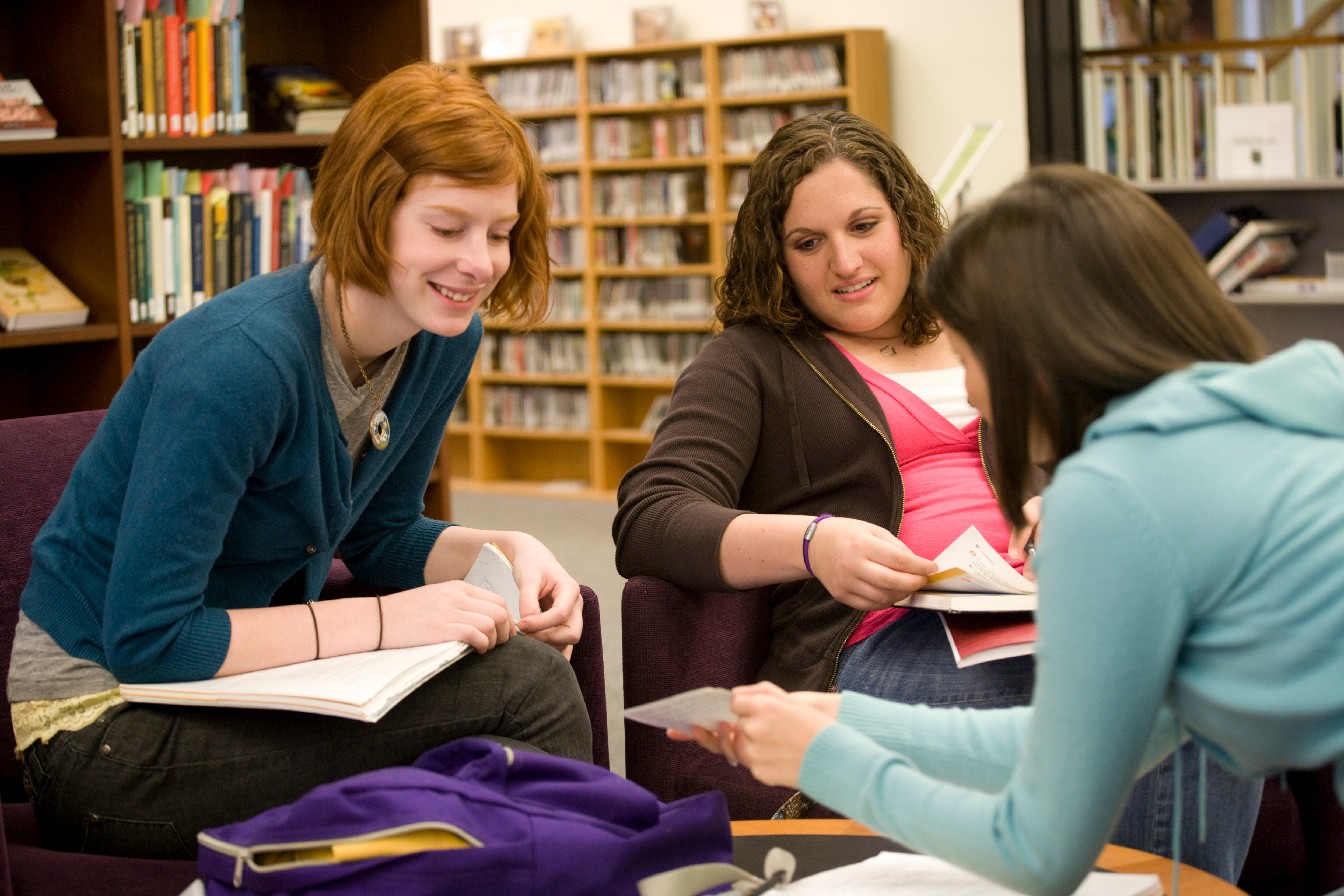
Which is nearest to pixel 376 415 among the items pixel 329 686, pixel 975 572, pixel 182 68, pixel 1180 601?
pixel 329 686

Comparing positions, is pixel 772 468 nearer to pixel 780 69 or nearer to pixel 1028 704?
pixel 1028 704

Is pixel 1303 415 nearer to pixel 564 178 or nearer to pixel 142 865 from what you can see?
pixel 142 865

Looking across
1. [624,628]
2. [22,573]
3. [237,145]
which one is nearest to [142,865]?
[22,573]

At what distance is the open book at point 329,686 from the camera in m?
1.20

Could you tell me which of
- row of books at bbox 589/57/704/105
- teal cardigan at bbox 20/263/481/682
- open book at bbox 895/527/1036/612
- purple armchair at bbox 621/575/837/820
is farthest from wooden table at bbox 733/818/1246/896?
row of books at bbox 589/57/704/105

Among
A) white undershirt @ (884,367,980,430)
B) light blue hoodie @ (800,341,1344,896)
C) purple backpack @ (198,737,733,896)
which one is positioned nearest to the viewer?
light blue hoodie @ (800,341,1344,896)

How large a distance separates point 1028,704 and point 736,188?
4.50 meters

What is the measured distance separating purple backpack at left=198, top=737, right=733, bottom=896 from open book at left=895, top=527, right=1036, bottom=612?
45cm

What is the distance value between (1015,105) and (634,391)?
7.35 ft

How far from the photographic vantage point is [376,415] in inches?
59.0

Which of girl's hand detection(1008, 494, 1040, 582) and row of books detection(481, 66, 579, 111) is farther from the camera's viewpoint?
row of books detection(481, 66, 579, 111)

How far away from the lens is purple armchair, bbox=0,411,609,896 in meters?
1.25

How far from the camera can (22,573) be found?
5.14ft

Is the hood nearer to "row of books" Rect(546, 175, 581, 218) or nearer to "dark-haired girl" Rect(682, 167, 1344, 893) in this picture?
"dark-haired girl" Rect(682, 167, 1344, 893)
